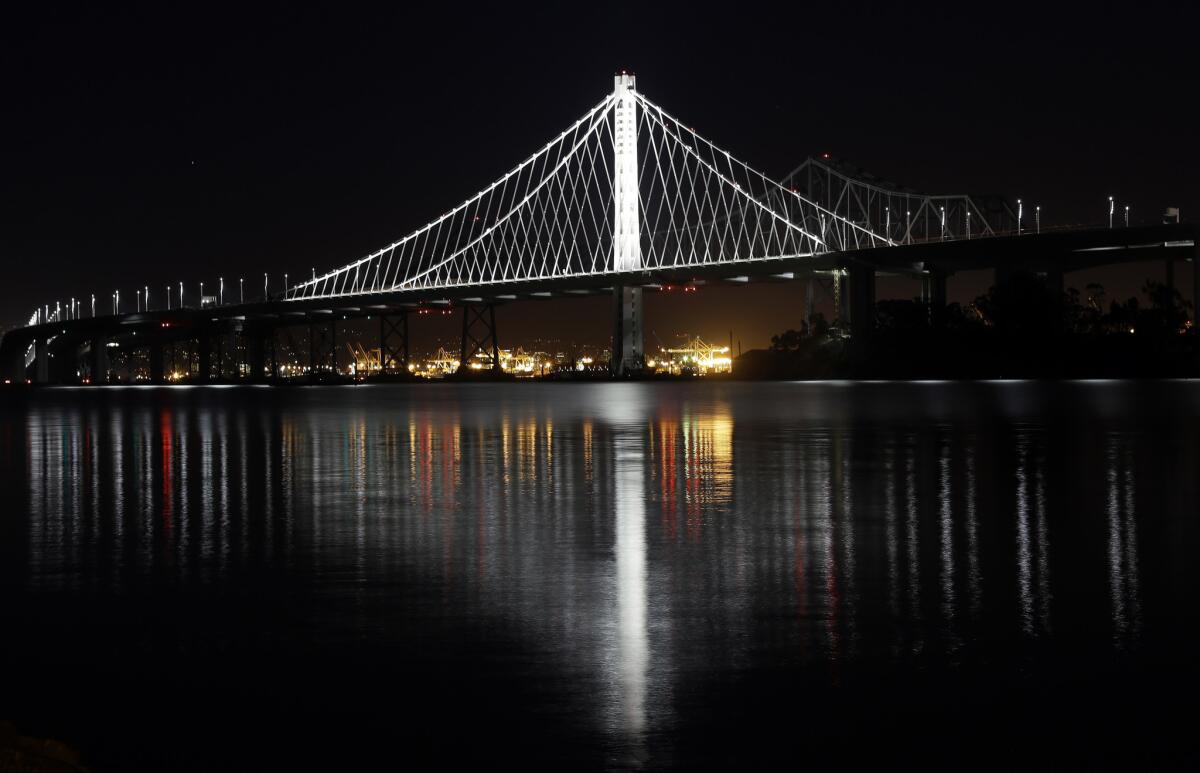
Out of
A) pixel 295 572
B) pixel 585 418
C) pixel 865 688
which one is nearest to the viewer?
pixel 865 688

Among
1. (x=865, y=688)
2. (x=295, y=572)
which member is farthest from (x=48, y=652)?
(x=865, y=688)

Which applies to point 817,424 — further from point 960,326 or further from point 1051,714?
point 960,326

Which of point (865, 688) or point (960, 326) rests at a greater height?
point (960, 326)

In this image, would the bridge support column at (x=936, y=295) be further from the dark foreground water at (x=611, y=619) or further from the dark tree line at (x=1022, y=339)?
the dark foreground water at (x=611, y=619)

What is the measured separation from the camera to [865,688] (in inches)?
212

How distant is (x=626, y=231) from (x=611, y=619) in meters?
82.8

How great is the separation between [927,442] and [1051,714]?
16293 mm

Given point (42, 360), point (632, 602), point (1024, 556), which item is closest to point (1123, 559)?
point (1024, 556)

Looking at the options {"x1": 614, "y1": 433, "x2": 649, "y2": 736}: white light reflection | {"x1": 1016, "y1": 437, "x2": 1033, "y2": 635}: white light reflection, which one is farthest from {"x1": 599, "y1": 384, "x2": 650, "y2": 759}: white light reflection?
{"x1": 1016, "y1": 437, "x2": 1033, "y2": 635}: white light reflection

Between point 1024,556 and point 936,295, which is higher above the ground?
point 936,295

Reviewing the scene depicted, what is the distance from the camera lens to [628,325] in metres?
88.1

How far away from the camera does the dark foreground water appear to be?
190 inches

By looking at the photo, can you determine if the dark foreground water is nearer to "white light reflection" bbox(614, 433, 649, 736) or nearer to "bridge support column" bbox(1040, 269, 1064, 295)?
"white light reflection" bbox(614, 433, 649, 736)

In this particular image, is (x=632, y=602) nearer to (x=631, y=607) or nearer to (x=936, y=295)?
(x=631, y=607)
